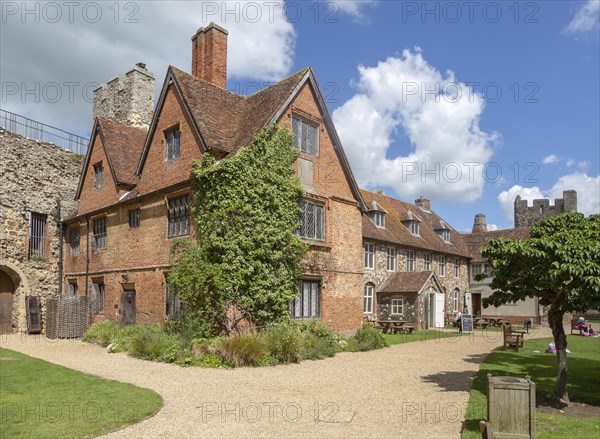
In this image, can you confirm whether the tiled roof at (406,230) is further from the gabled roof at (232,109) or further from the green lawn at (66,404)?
the green lawn at (66,404)

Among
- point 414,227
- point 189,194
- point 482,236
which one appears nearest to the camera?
point 189,194

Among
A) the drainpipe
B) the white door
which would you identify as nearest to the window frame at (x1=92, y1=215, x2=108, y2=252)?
the drainpipe

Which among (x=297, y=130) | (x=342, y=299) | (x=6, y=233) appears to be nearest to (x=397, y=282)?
(x=342, y=299)

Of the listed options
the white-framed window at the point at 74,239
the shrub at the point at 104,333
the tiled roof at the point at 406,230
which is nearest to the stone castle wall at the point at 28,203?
the white-framed window at the point at 74,239

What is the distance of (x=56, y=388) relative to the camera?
10.7 meters

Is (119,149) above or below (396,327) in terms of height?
above

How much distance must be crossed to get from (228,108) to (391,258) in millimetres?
16668

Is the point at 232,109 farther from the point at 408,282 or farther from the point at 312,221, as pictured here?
the point at 408,282

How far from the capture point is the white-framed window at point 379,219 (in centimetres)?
3281

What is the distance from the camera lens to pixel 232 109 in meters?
20.4

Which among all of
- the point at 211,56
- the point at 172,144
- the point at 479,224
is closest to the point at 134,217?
the point at 172,144

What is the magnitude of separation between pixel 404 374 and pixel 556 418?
5044mm

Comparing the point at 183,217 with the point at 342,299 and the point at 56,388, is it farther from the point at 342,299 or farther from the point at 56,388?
the point at 56,388

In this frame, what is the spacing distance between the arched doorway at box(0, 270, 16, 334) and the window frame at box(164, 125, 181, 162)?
485 inches
